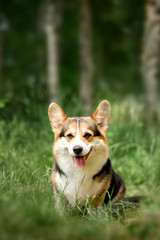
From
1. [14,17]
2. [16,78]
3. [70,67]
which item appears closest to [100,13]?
[70,67]

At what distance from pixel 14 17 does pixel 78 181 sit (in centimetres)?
1468

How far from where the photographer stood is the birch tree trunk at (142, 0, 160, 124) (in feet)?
25.9

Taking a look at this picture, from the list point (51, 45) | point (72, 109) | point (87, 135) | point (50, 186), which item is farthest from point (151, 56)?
point (51, 45)

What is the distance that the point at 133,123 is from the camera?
6641 millimetres

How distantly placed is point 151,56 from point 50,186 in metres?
5.06

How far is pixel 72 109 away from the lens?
674 cm

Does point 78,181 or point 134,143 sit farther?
point 134,143

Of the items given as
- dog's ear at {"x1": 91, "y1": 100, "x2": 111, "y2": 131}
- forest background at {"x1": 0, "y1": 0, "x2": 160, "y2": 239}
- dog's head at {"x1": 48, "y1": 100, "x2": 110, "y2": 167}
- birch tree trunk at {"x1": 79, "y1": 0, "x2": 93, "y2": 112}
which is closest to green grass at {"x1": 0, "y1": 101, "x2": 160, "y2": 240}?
forest background at {"x1": 0, "y1": 0, "x2": 160, "y2": 239}

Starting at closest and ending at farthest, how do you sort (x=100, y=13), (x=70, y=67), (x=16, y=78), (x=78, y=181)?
(x=78, y=181) → (x=100, y=13) → (x=70, y=67) → (x=16, y=78)

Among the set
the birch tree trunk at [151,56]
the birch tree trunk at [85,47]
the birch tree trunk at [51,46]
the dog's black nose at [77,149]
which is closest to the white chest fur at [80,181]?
the dog's black nose at [77,149]

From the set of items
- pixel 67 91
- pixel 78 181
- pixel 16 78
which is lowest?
pixel 78 181

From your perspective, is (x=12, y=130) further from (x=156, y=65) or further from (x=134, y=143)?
(x=156, y=65)

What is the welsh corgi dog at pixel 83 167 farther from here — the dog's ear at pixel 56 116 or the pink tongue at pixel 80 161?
the dog's ear at pixel 56 116

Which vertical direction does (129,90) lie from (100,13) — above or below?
below
